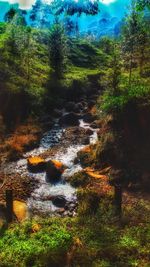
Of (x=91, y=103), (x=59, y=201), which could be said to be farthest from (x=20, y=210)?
(x=91, y=103)

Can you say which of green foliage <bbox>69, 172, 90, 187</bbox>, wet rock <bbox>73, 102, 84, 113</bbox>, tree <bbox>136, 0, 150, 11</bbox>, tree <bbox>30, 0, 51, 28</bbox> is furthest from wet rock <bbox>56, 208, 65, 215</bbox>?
tree <bbox>30, 0, 51, 28</bbox>

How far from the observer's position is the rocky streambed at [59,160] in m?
25.9

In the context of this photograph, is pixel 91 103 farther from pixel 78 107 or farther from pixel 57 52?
pixel 57 52

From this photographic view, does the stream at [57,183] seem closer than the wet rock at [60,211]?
No

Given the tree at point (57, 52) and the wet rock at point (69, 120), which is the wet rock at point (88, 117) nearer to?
the wet rock at point (69, 120)

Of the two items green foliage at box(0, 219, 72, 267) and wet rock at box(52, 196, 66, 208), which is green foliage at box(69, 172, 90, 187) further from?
green foliage at box(0, 219, 72, 267)

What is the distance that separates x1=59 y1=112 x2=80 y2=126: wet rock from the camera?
5066 centimetres

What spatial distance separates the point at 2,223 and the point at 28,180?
9.49 m

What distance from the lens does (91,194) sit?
78.9 ft

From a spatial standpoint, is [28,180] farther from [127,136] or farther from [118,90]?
[118,90]

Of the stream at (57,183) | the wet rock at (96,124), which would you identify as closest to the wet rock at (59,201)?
the stream at (57,183)

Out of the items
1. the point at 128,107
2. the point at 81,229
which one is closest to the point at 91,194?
the point at 81,229

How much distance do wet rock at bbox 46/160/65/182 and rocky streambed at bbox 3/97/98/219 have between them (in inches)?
7.5

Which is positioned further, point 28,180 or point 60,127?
point 60,127
